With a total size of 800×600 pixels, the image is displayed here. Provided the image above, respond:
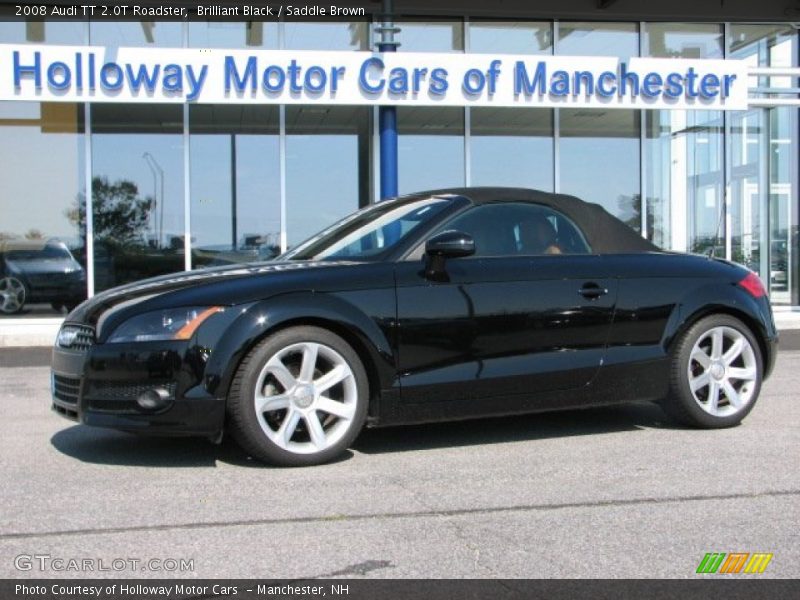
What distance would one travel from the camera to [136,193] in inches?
506

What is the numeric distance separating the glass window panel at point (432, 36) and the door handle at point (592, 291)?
9069 mm

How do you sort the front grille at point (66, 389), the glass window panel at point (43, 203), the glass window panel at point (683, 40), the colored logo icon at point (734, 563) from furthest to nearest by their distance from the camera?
the glass window panel at point (683, 40), the glass window panel at point (43, 203), the front grille at point (66, 389), the colored logo icon at point (734, 563)

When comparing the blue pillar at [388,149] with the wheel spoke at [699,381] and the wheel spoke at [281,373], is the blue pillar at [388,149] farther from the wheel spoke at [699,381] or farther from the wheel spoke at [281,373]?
the wheel spoke at [281,373]

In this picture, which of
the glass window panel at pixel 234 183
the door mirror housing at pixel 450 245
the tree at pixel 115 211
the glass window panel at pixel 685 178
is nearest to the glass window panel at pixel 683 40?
the glass window panel at pixel 685 178

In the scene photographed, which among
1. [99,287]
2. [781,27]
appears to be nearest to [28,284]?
[99,287]

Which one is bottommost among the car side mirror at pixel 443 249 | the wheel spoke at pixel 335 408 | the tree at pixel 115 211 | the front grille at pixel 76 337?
the wheel spoke at pixel 335 408

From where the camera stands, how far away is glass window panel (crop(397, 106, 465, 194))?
13.7 m

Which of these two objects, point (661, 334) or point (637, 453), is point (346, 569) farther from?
point (661, 334)

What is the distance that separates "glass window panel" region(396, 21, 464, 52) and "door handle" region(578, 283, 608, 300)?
9.07 meters

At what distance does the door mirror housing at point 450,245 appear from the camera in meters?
4.93

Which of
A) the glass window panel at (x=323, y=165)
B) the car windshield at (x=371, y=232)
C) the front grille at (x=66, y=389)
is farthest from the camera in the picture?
the glass window panel at (x=323, y=165)

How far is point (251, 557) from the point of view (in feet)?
11.2

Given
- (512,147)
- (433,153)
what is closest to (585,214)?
(433,153)

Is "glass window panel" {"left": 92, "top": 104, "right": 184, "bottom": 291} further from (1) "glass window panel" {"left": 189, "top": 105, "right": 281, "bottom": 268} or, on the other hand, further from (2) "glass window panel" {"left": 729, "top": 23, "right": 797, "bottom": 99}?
(2) "glass window panel" {"left": 729, "top": 23, "right": 797, "bottom": 99}
